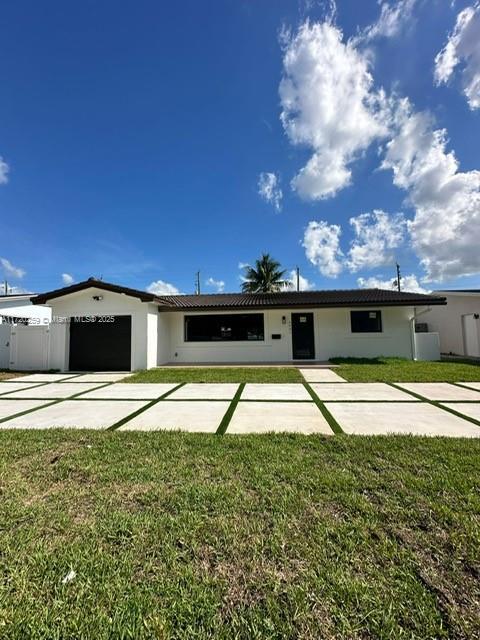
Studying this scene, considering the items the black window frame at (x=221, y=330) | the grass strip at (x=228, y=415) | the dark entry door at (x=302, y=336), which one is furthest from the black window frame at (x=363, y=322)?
the grass strip at (x=228, y=415)

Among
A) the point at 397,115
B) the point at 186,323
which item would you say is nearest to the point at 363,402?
the point at 186,323

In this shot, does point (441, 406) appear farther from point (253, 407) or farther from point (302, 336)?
point (302, 336)

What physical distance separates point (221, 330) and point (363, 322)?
270 inches

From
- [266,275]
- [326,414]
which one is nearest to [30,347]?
[326,414]

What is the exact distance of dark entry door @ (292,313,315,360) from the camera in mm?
13453

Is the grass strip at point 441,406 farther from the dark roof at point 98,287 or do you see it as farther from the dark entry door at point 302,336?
the dark roof at point 98,287

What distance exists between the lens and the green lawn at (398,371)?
8.56 meters

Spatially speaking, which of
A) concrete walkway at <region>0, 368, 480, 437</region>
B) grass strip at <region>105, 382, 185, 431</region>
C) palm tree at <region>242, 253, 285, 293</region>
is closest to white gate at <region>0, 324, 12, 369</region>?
concrete walkway at <region>0, 368, 480, 437</region>

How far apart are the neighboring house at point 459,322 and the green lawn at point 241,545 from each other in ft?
49.5

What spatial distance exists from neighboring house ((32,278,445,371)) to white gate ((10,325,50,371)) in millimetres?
338

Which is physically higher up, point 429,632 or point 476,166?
point 476,166

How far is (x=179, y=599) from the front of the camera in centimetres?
152

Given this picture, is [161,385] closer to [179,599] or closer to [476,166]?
[179,599]

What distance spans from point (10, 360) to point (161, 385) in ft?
28.4
